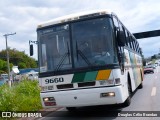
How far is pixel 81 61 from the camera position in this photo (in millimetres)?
9578

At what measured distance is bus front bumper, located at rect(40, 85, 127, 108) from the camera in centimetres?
916

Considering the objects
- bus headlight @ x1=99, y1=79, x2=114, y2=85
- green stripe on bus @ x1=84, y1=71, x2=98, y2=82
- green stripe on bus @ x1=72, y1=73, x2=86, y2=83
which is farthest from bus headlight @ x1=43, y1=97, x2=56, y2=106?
bus headlight @ x1=99, y1=79, x2=114, y2=85

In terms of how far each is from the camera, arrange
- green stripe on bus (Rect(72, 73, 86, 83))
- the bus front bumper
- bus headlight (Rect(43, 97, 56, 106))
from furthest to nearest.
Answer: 1. bus headlight (Rect(43, 97, 56, 106))
2. green stripe on bus (Rect(72, 73, 86, 83))
3. the bus front bumper

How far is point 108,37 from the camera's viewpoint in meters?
9.61

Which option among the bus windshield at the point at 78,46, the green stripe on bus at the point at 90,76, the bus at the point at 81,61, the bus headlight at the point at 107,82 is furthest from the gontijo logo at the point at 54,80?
the bus headlight at the point at 107,82

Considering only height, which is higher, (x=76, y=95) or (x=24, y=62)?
(x=24, y=62)

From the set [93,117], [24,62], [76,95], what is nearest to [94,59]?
[76,95]

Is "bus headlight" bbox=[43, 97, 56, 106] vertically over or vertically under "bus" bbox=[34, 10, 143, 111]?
under

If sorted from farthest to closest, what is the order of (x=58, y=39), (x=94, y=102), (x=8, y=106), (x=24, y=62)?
1. (x=24, y=62)
2. (x=8, y=106)
3. (x=58, y=39)
4. (x=94, y=102)

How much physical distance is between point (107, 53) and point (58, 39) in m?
1.63

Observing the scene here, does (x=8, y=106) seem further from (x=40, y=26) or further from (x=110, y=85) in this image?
(x=110, y=85)

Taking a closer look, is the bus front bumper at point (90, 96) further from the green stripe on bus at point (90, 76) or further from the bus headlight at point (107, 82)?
the green stripe on bus at point (90, 76)

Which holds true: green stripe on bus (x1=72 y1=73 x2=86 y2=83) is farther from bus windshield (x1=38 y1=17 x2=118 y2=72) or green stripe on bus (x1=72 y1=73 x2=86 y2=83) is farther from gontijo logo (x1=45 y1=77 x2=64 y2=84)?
gontijo logo (x1=45 y1=77 x2=64 y2=84)

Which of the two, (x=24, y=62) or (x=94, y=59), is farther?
(x=24, y=62)
